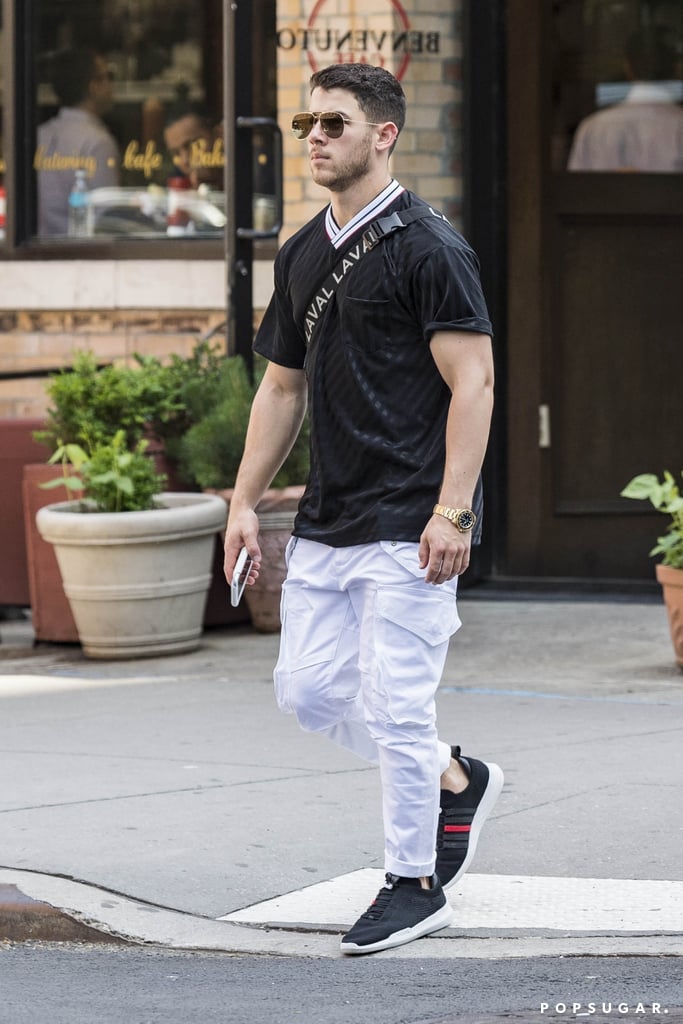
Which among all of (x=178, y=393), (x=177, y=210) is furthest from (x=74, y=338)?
(x=178, y=393)

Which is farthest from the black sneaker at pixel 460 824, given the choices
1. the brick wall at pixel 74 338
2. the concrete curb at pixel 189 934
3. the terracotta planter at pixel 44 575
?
the brick wall at pixel 74 338

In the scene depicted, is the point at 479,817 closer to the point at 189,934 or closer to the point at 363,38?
the point at 189,934

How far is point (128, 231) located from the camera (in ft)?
34.5

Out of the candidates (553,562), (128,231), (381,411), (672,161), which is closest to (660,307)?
(672,161)

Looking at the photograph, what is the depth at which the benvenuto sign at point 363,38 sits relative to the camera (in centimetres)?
890

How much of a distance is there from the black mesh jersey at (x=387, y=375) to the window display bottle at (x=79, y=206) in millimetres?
6370

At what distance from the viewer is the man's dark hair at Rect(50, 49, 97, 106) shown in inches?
414

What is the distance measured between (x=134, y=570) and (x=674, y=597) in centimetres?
228

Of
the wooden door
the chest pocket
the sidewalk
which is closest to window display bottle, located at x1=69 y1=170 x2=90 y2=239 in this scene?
the wooden door

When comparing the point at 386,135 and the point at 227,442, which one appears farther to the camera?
the point at 227,442

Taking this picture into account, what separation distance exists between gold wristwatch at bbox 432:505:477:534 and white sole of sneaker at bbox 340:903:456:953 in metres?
0.94

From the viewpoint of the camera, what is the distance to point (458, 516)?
426cm

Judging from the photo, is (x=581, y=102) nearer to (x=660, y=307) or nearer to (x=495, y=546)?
(x=660, y=307)

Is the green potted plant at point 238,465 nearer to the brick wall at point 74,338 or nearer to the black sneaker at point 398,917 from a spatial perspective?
the brick wall at point 74,338
